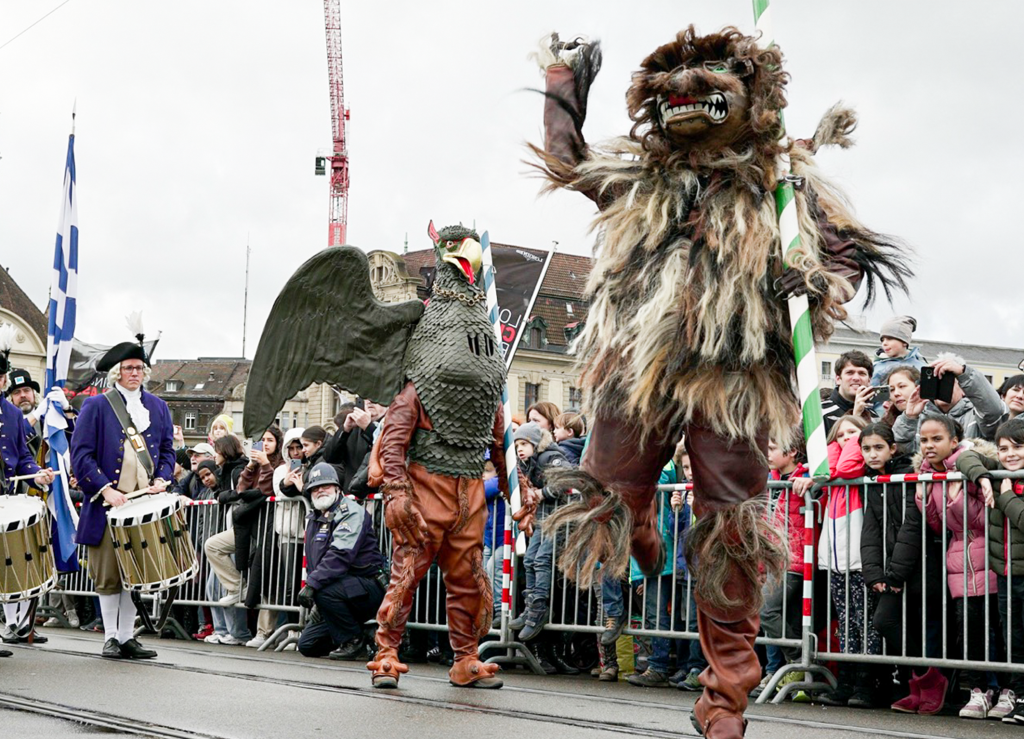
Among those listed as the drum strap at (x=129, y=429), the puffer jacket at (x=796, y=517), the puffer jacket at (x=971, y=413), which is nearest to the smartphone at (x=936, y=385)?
the puffer jacket at (x=971, y=413)

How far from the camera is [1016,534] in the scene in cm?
679

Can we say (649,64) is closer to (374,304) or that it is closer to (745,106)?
(745,106)

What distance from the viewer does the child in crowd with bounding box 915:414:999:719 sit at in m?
6.88

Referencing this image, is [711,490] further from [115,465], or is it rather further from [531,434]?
[115,465]

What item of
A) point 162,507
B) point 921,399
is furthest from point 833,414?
point 162,507

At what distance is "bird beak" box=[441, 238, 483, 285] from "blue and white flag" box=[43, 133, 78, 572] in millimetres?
3295

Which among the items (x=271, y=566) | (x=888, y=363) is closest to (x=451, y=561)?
(x=888, y=363)

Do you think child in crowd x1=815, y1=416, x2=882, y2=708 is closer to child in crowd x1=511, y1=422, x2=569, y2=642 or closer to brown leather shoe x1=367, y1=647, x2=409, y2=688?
child in crowd x1=511, y1=422, x2=569, y2=642

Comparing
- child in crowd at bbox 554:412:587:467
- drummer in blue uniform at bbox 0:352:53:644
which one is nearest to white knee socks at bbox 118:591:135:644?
drummer in blue uniform at bbox 0:352:53:644

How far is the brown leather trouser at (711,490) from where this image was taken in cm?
448

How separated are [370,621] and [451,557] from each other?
2527 millimetres

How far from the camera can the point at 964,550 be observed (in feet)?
22.8

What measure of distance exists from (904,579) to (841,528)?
531 millimetres

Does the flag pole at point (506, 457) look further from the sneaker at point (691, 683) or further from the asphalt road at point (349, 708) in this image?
the sneaker at point (691, 683)
